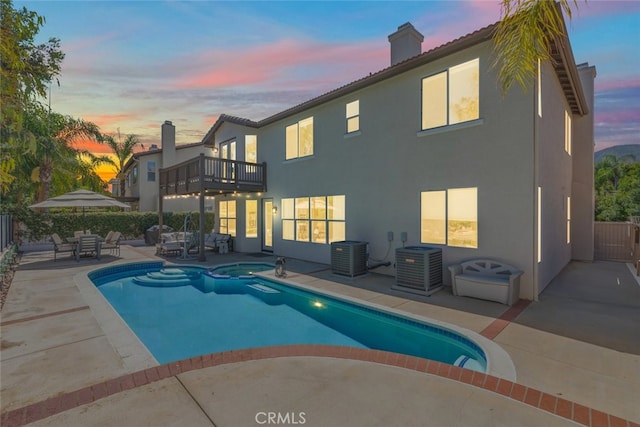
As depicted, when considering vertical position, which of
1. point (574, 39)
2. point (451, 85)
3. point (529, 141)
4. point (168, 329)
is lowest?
point (168, 329)

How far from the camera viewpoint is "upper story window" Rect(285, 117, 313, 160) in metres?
13.7

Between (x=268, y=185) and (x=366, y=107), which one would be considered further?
(x=268, y=185)

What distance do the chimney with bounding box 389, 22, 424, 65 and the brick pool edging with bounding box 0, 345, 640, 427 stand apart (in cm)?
1088

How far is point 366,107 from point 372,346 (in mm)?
8248

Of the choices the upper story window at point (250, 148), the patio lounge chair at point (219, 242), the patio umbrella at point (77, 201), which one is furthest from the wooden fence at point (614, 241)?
the patio umbrella at point (77, 201)

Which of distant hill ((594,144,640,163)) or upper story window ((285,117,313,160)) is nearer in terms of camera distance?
upper story window ((285,117,313,160))

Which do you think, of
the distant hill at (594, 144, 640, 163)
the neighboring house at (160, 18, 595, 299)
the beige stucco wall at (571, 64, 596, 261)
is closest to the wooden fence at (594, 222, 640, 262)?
the beige stucco wall at (571, 64, 596, 261)

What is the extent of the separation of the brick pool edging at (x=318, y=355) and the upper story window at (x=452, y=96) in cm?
687

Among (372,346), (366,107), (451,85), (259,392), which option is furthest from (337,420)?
(366,107)

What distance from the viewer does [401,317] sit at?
6.58 m

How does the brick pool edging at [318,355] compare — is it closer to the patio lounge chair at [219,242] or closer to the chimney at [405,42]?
the chimney at [405,42]

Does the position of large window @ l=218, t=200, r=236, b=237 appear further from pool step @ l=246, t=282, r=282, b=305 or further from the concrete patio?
the concrete patio

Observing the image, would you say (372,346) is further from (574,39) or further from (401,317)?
(574,39)

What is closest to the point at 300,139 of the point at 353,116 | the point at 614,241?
the point at 353,116
